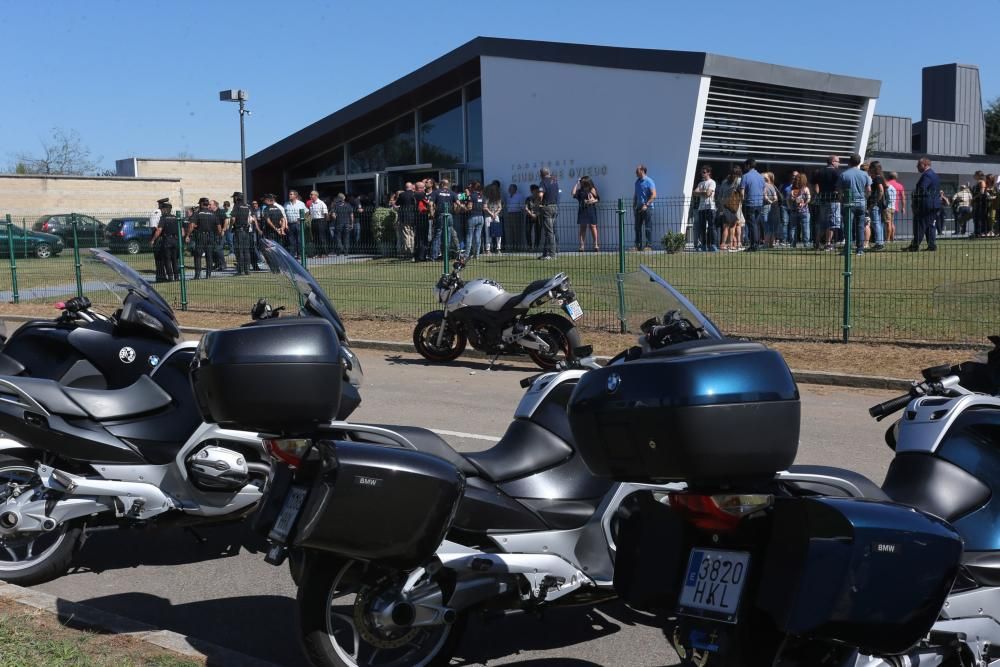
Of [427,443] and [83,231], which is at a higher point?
[83,231]

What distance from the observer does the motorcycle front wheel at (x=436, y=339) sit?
1239 cm

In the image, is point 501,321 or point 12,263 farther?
point 12,263

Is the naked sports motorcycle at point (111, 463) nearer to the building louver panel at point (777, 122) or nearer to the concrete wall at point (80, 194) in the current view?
the building louver panel at point (777, 122)

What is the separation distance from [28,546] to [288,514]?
8.25ft

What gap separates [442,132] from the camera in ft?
103

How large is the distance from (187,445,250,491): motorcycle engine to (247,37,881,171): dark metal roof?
66.7ft

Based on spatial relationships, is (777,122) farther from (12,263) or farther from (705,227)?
(12,263)

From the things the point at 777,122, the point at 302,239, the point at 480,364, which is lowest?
the point at 480,364

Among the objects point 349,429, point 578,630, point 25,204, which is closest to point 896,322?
point 578,630

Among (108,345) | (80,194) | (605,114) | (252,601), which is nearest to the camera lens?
(252,601)

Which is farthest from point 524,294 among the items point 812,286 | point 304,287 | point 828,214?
point 304,287

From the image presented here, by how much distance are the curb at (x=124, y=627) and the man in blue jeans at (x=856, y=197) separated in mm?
9921

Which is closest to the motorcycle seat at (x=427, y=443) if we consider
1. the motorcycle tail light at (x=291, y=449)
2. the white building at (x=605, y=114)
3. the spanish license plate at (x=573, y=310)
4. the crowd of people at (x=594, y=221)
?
the motorcycle tail light at (x=291, y=449)

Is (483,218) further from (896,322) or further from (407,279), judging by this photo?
(896,322)
